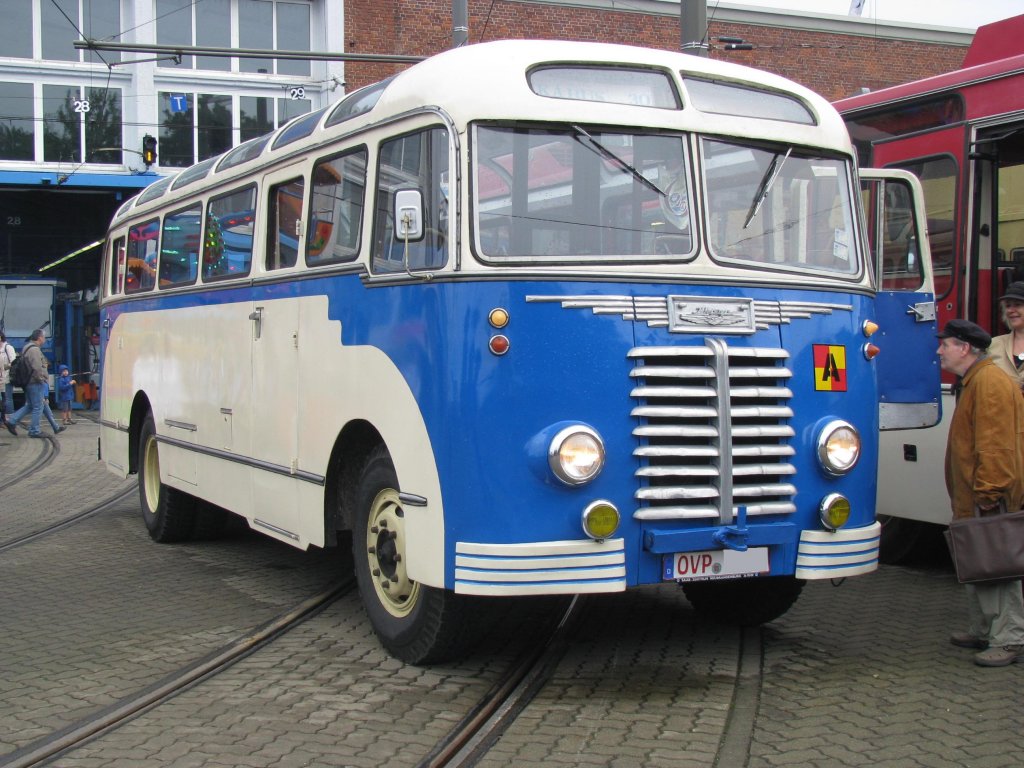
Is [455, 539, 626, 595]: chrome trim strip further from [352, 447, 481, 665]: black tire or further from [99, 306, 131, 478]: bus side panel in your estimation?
[99, 306, 131, 478]: bus side panel

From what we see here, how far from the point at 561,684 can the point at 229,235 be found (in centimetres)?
428

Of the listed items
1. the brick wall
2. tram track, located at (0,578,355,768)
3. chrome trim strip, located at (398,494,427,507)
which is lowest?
tram track, located at (0,578,355,768)

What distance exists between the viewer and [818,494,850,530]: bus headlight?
5.77 meters

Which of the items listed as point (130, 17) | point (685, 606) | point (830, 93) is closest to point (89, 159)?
point (130, 17)

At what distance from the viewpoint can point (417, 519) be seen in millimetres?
5621

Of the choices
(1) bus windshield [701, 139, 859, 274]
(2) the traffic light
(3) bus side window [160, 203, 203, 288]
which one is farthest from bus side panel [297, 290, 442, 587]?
(2) the traffic light

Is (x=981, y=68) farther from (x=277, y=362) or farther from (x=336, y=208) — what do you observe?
(x=277, y=362)

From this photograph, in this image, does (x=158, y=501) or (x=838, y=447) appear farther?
(x=158, y=501)

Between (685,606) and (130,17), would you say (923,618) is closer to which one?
(685,606)

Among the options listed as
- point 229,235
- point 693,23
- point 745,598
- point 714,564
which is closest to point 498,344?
point 714,564

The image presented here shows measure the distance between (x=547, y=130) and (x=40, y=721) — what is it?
3459mm

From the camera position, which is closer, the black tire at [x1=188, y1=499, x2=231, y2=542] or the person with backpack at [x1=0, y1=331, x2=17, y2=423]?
the black tire at [x1=188, y1=499, x2=231, y2=542]

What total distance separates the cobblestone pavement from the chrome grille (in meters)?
0.88

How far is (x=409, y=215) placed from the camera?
18.2 feet
